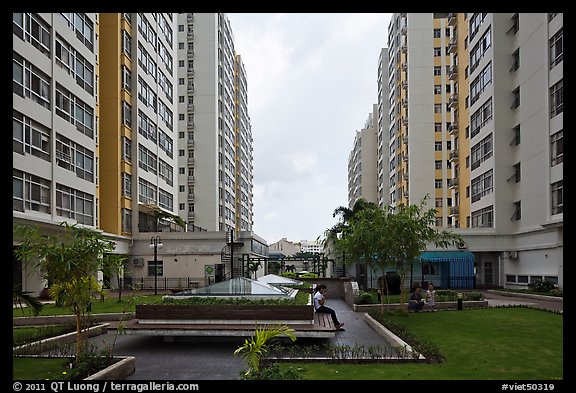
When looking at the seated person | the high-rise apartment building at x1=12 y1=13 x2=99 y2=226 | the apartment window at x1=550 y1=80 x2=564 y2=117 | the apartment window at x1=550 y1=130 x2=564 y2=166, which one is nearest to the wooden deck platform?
the seated person

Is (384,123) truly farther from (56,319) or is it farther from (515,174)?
(56,319)

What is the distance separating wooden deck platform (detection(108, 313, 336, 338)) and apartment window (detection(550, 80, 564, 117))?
2270cm

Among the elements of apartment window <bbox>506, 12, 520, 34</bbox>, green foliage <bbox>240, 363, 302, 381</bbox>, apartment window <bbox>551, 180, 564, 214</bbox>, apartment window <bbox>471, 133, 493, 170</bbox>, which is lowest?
green foliage <bbox>240, 363, 302, 381</bbox>

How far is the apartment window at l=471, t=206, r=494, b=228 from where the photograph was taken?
42.0m

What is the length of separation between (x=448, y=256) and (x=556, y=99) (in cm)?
1409

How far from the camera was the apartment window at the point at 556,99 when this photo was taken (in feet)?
99.8

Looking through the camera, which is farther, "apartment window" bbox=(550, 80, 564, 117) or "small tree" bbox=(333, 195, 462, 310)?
"apartment window" bbox=(550, 80, 564, 117)

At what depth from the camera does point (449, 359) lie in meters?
11.4

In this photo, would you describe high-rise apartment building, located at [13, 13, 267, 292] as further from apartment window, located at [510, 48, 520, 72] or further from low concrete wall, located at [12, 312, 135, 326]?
apartment window, located at [510, 48, 520, 72]

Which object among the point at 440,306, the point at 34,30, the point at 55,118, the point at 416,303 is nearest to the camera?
the point at 416,303

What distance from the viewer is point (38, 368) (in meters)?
10.5

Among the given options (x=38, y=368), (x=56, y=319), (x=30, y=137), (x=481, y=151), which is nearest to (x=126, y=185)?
A: (x=30, y=137)

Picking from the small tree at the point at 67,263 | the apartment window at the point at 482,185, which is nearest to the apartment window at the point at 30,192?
the small tree at the point at 67,263
